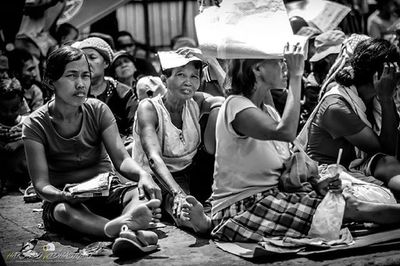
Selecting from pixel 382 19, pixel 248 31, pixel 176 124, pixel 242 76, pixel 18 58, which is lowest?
pixel 176 124

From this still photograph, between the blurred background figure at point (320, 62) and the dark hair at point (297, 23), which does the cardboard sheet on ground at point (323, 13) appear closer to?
the dark hair at point (297, 23)

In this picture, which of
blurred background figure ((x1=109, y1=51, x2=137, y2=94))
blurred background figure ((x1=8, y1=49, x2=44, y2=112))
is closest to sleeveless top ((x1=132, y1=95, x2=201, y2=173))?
blurred background figure ((x1=109, y1=51, x2=137, y2=94))

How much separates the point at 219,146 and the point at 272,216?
1.60ft

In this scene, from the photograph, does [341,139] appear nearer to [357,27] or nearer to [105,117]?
[105,117]

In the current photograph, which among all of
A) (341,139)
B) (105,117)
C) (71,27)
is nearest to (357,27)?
(71,27)

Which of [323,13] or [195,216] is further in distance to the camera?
[323,13]

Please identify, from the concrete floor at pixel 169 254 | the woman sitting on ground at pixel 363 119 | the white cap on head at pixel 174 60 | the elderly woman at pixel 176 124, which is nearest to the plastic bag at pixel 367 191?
the woman sitting on ground at pixel 363 119

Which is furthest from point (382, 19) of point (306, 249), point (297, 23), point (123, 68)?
point (306, 249)

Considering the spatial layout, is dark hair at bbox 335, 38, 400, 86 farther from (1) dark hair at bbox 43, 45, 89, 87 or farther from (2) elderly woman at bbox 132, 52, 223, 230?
(1) dark hair at bbox 43, 45, 89, 87

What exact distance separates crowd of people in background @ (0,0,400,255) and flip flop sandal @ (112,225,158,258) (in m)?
0.02

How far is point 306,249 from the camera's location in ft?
10.7

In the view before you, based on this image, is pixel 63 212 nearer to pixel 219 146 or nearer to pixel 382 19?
pixel 219 146

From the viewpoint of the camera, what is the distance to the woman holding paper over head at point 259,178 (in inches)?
135

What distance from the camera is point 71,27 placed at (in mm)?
7598
